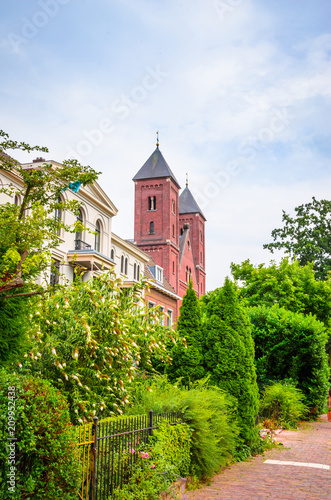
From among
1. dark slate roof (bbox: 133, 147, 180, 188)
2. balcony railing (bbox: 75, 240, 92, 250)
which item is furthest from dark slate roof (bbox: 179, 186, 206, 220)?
balcony railing (bbox: 75, 240, 92, 250)

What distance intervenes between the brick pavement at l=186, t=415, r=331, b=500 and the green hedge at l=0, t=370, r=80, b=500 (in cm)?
342

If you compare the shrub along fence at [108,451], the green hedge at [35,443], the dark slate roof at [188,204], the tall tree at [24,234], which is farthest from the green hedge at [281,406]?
the dark slate roof at [188,204]

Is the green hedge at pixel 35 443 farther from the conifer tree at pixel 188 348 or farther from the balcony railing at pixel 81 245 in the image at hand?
the balcony railing at pixel 81 245

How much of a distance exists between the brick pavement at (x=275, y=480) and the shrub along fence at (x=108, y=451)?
138cm

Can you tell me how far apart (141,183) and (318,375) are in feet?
147

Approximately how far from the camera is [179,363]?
12.1 meters

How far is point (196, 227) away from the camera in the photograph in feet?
252

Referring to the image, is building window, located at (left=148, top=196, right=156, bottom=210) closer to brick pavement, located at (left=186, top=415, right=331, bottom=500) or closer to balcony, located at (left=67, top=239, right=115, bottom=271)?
balcony, located at (left=67, top=239, right=115, bottom=271)

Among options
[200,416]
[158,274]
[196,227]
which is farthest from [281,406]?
[196,227]

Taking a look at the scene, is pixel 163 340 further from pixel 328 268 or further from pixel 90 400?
pixel 328 268

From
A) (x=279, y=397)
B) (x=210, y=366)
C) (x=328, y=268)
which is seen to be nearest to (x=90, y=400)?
(x=210, y=366)

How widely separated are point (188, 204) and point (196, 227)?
4721 mm

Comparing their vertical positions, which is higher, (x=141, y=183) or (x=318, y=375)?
(x=141, y=183)

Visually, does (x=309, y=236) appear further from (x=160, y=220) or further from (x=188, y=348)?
(x=188, y=348)
